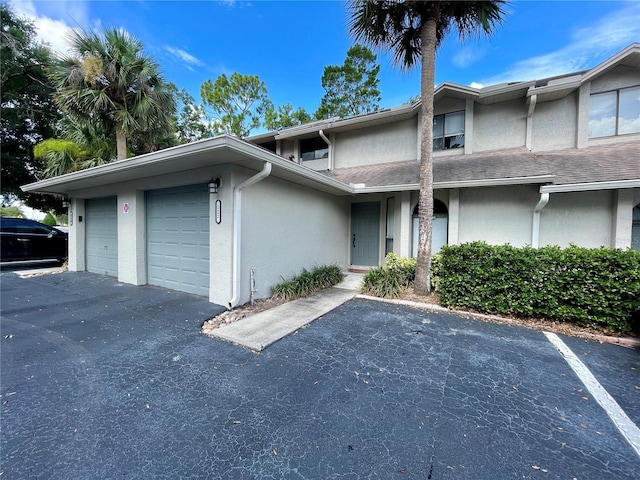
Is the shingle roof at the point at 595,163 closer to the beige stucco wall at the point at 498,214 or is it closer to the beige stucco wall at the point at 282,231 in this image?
the beige stucco wall at the point at 498,214

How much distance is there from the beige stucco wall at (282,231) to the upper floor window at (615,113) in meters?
7.86

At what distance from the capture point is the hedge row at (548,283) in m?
4.13

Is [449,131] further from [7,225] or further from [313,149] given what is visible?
[7,225]

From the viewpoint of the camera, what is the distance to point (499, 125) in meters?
8.37

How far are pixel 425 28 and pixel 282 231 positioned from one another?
5639mm

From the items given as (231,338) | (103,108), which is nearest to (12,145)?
(103,108)

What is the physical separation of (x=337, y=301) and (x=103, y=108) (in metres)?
9.70

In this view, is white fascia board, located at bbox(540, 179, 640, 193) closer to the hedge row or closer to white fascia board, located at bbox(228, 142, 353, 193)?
the hedge row

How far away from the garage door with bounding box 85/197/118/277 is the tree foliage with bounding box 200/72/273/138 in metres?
13.4

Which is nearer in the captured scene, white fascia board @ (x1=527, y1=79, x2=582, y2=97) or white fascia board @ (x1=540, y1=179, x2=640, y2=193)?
white fascia board @ (x1=540, y1=179, x2=640, y2=193)

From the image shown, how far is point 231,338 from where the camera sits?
12.9ft

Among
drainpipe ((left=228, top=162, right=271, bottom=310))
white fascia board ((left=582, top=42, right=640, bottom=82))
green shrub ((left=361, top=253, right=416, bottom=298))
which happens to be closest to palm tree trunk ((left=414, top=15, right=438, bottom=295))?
green shrub ((left=361, top=253, right=416, bottom=298))

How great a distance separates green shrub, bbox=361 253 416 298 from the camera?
6293 mm

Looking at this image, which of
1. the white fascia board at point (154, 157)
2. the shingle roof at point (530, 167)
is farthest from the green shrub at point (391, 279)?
the white fascia board at point (154, 157)
